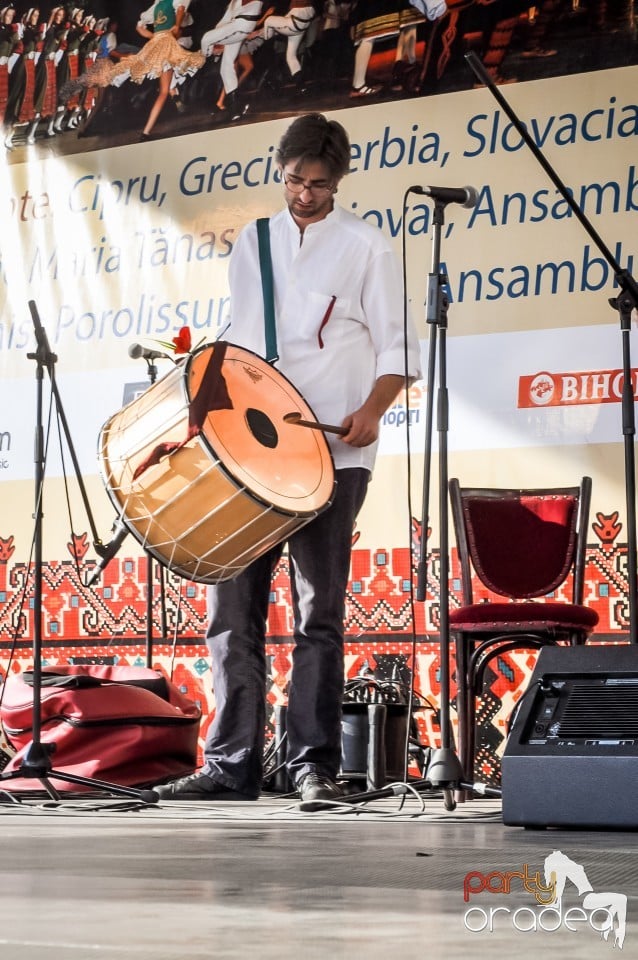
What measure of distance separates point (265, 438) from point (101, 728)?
1.17 meters

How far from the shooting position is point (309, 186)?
9.96 ft

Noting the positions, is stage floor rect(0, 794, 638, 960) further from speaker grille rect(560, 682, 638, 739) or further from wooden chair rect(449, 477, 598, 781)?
wooden chair rect(449, 477, 598, 781)

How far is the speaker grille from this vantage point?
85.8 inches

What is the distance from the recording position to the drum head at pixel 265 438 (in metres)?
2.74

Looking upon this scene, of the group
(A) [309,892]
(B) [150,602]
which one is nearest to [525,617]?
(B) [150,602]

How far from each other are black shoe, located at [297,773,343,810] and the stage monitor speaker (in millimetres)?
586

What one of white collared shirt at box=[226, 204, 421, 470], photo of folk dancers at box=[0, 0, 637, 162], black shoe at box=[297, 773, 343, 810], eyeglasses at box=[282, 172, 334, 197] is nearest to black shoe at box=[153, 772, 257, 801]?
black shoe at box=[297, 773, 343, 810]

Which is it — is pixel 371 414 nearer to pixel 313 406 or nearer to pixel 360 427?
pixel 360 427

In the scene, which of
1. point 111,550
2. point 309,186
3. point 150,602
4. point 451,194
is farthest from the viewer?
point 150,602

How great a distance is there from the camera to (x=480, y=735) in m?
4.29

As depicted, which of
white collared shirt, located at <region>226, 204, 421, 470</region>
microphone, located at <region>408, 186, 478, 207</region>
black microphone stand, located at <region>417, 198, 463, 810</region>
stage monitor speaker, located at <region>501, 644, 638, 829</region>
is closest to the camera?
stage monitor speaker, located at <region>501, 644, 638, 829</region>

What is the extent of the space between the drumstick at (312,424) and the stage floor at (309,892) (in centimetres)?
94

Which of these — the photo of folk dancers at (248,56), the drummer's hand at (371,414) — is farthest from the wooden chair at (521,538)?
the photo of folk dancers at (248,56)

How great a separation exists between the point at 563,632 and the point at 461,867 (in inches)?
78.1
